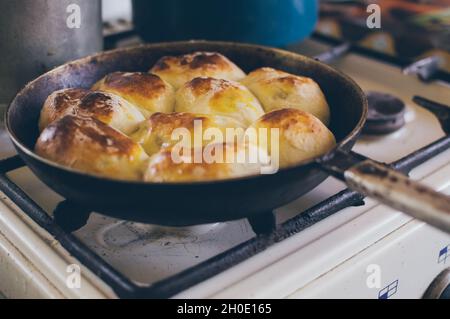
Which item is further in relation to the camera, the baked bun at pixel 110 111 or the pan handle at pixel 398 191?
the baked bun at pixel 110 111

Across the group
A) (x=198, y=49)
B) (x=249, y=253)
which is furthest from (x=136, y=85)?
(x=249, y=253)

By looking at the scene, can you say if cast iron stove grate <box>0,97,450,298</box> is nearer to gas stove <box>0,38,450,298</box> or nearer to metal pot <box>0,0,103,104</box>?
gas stove <box>0,38,450,298</box>

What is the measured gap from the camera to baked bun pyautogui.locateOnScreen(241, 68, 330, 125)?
0.89 meters

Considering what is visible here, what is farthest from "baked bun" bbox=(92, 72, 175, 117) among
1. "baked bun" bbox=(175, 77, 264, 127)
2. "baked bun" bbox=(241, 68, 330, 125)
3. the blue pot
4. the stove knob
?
the stove knob

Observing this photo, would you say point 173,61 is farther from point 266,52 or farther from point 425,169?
point 425,169

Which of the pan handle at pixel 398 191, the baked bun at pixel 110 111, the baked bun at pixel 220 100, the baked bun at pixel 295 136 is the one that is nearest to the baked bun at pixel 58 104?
Result: the baked bun at pixel 110 111

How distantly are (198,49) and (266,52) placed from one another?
5.1 inches

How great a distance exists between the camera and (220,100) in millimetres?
862

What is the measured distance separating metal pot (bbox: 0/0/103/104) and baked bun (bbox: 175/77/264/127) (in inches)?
11.8

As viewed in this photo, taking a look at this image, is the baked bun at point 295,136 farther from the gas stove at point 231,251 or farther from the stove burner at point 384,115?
the stove burner at point 384,115

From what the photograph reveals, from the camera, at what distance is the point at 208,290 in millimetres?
680

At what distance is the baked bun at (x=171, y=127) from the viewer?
776mm

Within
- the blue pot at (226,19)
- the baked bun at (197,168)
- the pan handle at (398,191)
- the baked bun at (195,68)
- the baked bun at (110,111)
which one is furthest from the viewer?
the blue pot at (226,19)

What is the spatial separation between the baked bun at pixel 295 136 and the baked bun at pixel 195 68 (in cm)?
20
